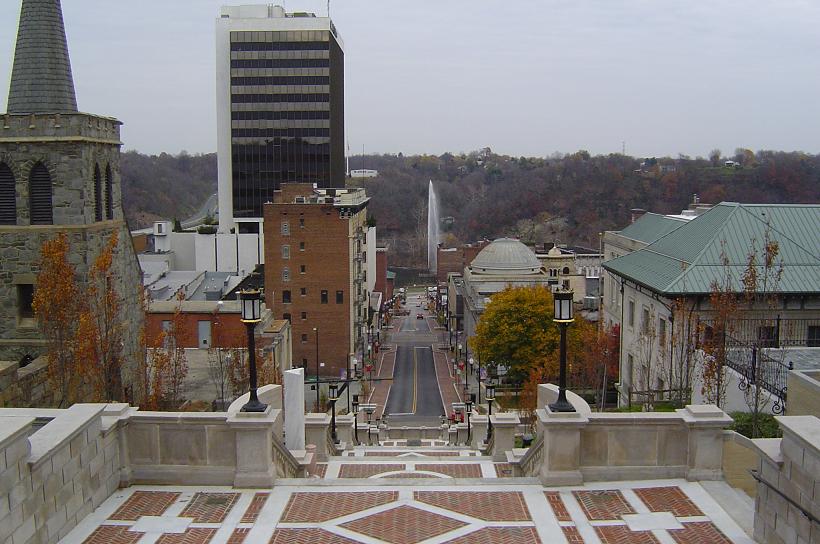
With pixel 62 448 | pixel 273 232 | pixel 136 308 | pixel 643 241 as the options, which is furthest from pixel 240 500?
pixel 273 232

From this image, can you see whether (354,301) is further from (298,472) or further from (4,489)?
(4,489)

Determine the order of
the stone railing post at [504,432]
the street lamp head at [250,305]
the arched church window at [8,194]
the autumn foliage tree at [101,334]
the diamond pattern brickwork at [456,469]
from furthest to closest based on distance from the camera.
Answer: the arched church window at [8,194], the autumn foliage tree at [101,334], the stone railing post at [504,432], the diamond pattern brickwork at [456,469], the street lamp head at [250,305]

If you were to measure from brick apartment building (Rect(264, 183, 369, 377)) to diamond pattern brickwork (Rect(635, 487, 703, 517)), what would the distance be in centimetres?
5310

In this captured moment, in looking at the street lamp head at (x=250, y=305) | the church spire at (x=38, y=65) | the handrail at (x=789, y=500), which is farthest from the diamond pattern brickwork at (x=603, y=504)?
the church spire at (x=38, y=65)

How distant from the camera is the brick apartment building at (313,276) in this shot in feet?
212

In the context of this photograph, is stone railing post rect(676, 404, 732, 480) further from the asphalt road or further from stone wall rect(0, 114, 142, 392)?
the asphalt road

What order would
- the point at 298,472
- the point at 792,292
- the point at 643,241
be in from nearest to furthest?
the point at 298,472 < the point at 792,292 < the point at 643,241

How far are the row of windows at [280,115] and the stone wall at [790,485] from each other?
84.0 meters

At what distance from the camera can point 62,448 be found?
9828 mm

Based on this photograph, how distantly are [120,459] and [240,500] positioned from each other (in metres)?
1.92

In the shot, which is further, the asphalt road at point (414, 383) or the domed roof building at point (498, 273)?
the domed roof building at point (498, 273)

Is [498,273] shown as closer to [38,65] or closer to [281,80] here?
[281,80]

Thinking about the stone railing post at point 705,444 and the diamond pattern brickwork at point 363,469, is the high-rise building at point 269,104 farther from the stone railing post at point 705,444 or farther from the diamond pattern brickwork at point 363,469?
the stone railing post at point 705,444

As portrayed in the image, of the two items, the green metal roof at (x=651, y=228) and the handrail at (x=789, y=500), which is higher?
the green metal roof at (x=651, y=228)
